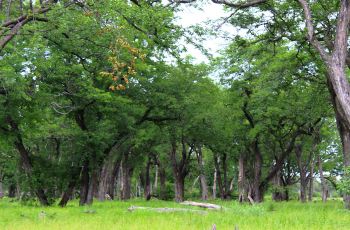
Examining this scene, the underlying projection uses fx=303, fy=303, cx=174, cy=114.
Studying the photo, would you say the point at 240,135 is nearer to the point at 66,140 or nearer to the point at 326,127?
the point at 326,127

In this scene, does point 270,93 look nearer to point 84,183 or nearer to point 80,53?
point 80,53

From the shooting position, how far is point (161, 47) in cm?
1102

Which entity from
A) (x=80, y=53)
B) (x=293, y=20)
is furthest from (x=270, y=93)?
(x=80, y=53)

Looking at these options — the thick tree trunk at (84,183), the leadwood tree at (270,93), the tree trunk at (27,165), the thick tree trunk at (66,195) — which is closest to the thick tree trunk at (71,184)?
the thick tree trunk at (66,195)

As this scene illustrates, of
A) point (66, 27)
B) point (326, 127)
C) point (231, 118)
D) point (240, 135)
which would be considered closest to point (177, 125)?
point (231, 118)

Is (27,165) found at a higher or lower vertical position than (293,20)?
lower

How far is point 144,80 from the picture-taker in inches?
711

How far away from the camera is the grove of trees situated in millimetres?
10031

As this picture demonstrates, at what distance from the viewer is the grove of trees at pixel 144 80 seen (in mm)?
10031

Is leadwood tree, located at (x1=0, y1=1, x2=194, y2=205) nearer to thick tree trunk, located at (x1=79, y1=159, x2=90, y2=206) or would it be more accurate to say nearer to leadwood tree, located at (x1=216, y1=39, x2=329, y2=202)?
thick tree trunk, located at (x1=79, y1=159, x2=90, y2=206)

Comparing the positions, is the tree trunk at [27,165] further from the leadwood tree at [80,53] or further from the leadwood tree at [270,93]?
the leadwood tree at [270,93]

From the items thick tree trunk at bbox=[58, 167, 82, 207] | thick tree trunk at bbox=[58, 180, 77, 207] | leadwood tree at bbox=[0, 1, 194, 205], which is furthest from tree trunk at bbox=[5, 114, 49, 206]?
thick tree trunk at bbox=[58, 167, 82, 207]

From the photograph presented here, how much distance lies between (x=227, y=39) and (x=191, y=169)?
1640 centimetres

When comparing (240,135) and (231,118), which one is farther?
(240,135)
